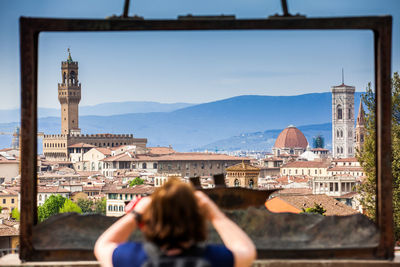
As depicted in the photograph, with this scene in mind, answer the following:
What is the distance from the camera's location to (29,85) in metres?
1.91

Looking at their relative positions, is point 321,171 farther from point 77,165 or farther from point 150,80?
point 150,80

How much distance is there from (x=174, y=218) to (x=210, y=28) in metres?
0.90

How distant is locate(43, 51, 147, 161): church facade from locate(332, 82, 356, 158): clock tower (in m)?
33.3

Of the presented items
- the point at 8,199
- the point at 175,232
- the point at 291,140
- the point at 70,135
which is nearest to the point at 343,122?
the point at 291,140

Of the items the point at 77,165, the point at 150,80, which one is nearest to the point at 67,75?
the point at 77,165

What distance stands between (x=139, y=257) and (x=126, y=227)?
10cm

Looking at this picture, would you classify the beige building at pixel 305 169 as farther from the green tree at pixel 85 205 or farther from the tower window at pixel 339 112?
the tower window at pixel 339 112

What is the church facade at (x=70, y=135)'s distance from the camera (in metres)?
86.9

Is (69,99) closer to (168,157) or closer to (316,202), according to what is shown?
(168,157)

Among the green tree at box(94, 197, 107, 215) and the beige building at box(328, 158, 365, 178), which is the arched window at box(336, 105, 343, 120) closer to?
the beige building at box(328, 158, 365, 178)

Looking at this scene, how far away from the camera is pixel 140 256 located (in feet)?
3.70

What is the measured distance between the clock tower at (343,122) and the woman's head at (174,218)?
360ft

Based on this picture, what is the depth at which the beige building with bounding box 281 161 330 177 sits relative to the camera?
A: 73875 millimetres

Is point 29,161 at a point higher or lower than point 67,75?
lower
